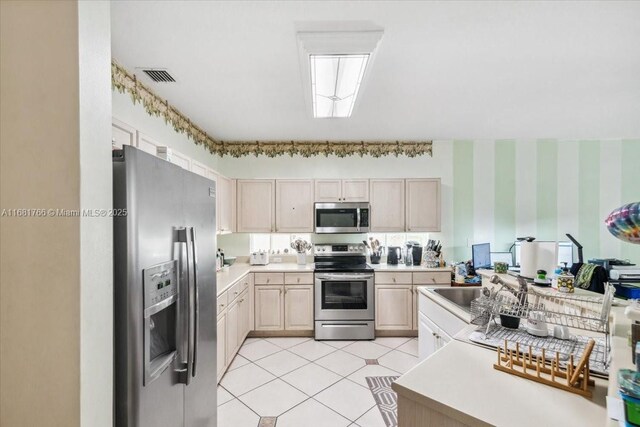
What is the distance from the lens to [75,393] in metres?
0.82

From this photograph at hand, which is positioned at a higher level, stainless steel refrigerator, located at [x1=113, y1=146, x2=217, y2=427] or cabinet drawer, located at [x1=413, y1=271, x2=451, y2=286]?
stainless steel refrigerator, located at [x1=113, y1=146, x2=217, y2=427]

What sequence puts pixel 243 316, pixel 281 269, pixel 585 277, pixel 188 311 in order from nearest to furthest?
pixel 188 311 < pixel 585 277 < pixel 243 316 < pixel 281 269

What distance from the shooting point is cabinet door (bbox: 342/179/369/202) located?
12.9 ft

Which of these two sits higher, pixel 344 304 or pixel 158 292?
pixel 158 292

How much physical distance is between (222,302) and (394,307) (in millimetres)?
2211

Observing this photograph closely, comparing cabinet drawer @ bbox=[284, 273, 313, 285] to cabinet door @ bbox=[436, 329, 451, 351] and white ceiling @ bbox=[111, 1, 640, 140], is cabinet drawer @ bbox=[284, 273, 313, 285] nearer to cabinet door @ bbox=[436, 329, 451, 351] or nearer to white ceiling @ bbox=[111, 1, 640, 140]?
cabinet door @ bbox=[436, 329, 451, 351]

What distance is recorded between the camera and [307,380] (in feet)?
8.66

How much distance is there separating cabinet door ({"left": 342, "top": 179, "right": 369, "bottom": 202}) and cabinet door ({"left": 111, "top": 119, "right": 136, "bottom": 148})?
103 inches

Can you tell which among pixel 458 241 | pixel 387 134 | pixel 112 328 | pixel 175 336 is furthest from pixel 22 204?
pixel 458 241

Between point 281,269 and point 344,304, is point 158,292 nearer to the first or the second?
point 281,269

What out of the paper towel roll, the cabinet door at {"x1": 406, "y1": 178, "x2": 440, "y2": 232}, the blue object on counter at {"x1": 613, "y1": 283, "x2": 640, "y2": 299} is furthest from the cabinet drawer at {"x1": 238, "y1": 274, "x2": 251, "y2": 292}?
the blue object on counter at {"x1": 613, "y1": 283, "x2": 640, "y2": 299}

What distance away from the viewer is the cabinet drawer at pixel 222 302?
2.50 metres

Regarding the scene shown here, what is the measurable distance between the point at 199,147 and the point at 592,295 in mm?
4007

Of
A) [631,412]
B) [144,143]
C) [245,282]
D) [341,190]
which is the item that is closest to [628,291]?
[631,412]
